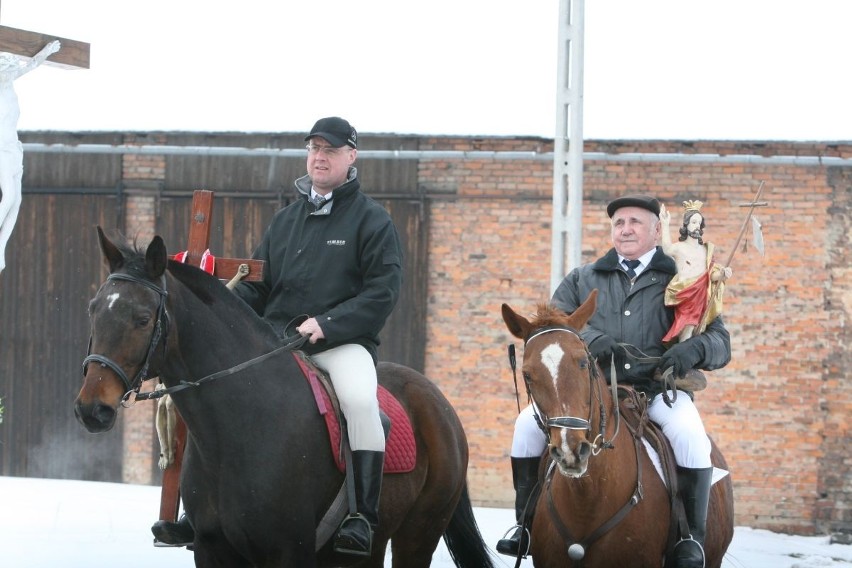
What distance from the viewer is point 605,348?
5547 mm

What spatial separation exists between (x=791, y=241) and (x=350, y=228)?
349 inches

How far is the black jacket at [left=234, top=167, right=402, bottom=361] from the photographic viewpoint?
539 centimetres

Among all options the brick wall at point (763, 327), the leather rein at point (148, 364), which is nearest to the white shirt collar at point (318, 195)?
the leather rein at point (148, 364)

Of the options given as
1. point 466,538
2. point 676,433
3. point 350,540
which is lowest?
point 466,538

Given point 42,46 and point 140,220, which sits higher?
point 42,46

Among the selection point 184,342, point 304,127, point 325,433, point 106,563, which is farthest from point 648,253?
point 304,127

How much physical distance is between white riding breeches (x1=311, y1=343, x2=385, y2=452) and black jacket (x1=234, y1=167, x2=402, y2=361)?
0.10 m

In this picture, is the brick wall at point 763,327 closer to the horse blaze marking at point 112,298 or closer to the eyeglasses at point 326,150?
the eyeglasses at point 326,150

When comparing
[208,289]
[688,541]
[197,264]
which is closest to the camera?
[208,289]

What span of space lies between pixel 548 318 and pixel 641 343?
38.6 inches

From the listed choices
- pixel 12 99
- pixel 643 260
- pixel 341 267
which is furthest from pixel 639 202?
pixel 12 99

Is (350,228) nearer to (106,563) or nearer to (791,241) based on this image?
(106,563)

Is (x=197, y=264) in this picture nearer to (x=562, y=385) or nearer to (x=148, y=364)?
(x=148, y=364)

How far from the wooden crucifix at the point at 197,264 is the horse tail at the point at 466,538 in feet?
5.37
